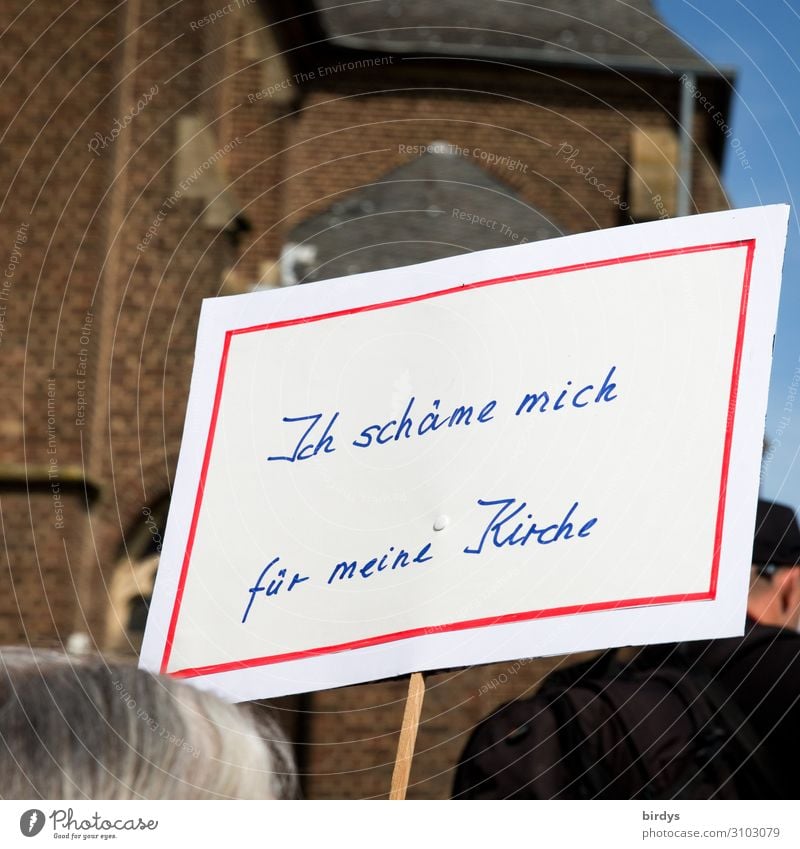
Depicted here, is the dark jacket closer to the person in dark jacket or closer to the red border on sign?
the person in dark jacket

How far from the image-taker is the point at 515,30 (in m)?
13.3

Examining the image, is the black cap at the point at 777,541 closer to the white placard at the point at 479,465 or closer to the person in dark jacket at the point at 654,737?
the person in dark jacket at the point at 654,737

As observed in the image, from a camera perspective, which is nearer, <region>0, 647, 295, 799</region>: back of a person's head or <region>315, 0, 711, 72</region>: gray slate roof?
<region>0, 647, 295, 799</region>: back of a person's head

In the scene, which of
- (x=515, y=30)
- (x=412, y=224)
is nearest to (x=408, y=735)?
(x=412, y=224)

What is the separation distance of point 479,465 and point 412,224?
8.09 meters

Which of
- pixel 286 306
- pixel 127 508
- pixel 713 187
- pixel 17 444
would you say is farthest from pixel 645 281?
pixel 713 187

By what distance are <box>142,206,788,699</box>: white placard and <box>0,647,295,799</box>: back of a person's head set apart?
457mm

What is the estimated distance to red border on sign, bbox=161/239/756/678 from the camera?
1547mm

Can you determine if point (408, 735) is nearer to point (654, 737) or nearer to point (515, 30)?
point (654, 737)

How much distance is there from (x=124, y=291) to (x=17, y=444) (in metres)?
1.24

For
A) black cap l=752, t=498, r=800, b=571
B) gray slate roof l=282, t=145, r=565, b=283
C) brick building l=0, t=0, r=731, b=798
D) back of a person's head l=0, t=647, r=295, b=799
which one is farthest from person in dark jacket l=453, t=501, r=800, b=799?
gray slate roof l=282, t=145, r=565, b=283

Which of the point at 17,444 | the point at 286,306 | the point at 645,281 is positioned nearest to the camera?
the point at 645,281
